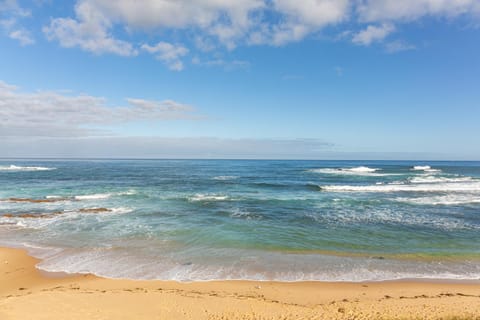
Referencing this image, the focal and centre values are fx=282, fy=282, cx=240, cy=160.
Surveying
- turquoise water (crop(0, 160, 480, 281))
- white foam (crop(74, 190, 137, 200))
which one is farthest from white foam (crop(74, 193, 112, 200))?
turquoise water (crop(0, 160, 480, 281))

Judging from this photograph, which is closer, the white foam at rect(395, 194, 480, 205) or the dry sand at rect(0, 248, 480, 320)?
the dry sand at rect(0, 248, 480, 320)

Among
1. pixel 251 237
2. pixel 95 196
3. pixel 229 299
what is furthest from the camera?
pixel 95 196

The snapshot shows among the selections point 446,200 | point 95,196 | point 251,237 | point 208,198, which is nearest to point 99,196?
point 95,196

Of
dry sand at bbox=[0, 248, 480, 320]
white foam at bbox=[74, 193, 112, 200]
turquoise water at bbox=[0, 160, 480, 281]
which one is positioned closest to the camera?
dry sand at bbox=[0, 248, 480, 320]

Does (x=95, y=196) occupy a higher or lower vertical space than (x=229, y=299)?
lower

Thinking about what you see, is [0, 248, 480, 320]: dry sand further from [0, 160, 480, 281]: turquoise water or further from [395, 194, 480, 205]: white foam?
[395, 194, 480, 205]: white foam

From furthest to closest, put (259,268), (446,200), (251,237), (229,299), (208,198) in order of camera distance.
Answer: (208,198)
(446,200)
(251,237)
(259,268)
(229,299)

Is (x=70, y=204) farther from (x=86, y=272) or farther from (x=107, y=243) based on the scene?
(x=86, y=272)

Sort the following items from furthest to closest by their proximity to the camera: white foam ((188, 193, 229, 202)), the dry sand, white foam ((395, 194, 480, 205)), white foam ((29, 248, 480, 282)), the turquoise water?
1. white foam ((188, 193, 229, 202))
2. white foam ((395, 194, 480, 205))
3. the turquoise water
4. white foam ((29, 248, 480, 282))
5. the dry sand

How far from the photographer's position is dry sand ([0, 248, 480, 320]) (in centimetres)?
Result: 680

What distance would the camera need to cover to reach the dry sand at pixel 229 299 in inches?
268

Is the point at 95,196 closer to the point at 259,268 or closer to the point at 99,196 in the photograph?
the point at 99,196

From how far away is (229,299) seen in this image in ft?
25.1

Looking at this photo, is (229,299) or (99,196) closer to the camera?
(229,299)
